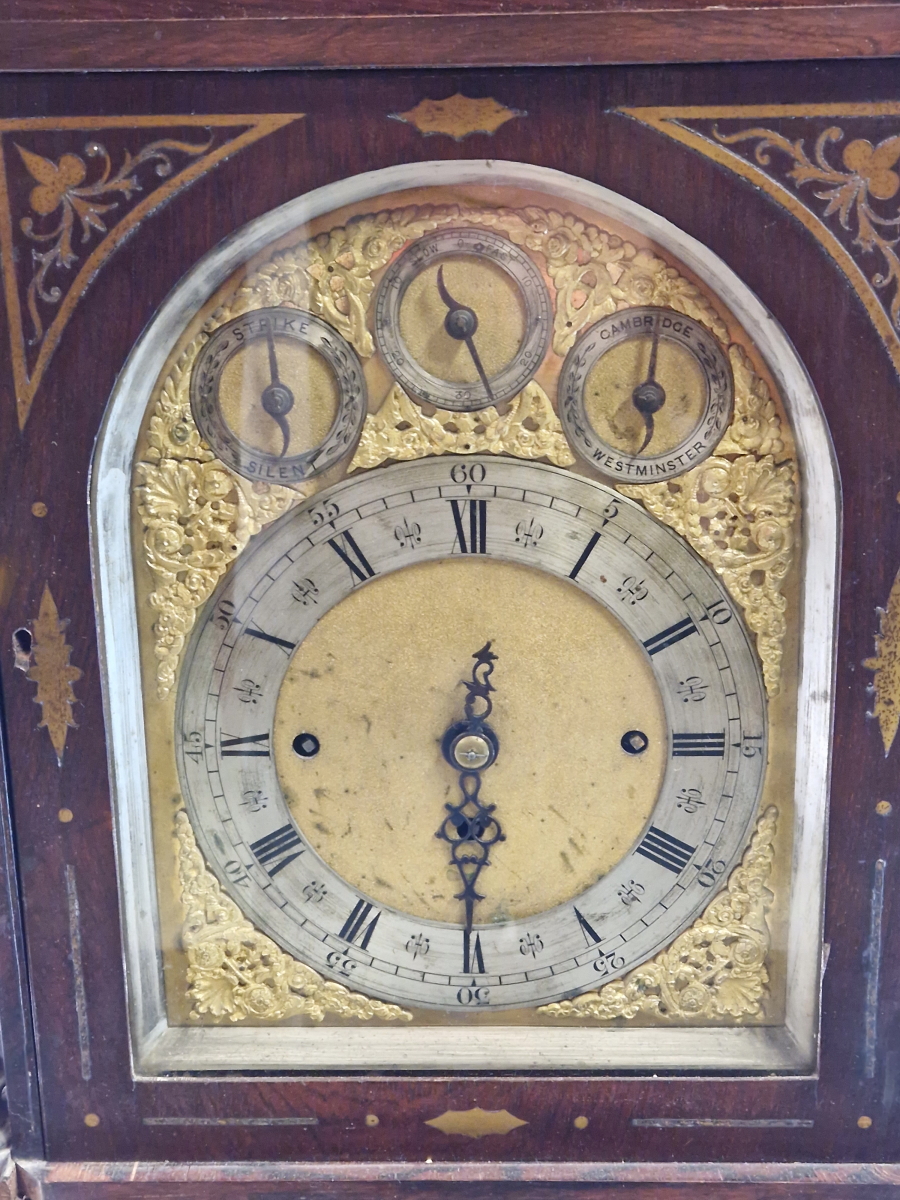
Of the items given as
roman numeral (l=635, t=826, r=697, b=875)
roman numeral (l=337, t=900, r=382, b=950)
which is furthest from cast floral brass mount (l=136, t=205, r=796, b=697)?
roman numeral (l=337, t=900, r=382, b=950)

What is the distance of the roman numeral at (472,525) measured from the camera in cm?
126

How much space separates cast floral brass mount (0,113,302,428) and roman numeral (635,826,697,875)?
987 mm

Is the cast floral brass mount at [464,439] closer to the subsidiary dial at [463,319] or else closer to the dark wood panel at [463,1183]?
the subsidiary dial at [463,319]

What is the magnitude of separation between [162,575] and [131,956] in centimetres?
52

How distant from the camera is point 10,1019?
4.29ft

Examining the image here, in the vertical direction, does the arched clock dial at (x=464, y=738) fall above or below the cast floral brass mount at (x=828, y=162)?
below

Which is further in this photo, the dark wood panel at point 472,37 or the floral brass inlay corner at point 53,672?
the floral brass inlay corner at point 53,672

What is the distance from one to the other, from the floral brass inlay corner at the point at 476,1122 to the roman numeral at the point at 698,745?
0.54 metres

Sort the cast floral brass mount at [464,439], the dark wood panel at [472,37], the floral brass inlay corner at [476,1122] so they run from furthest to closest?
the floral brass inlay corner at [476,1122] < the cast floral brass mount at [464,439] < the dark wood panel at [472,37]

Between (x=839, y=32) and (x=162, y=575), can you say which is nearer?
(x=839, y=32)

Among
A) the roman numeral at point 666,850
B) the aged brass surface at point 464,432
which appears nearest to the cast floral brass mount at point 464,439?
the aged brass surface at point 464,432

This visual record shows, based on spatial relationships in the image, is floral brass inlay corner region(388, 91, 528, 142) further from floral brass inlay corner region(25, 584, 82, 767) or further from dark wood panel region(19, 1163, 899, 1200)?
dark wood panel region(19, 1163, 899, 1200)

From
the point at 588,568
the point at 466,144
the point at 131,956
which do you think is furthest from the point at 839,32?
the point at 131,956

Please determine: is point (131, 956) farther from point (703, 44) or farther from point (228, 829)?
point (703, 44)
